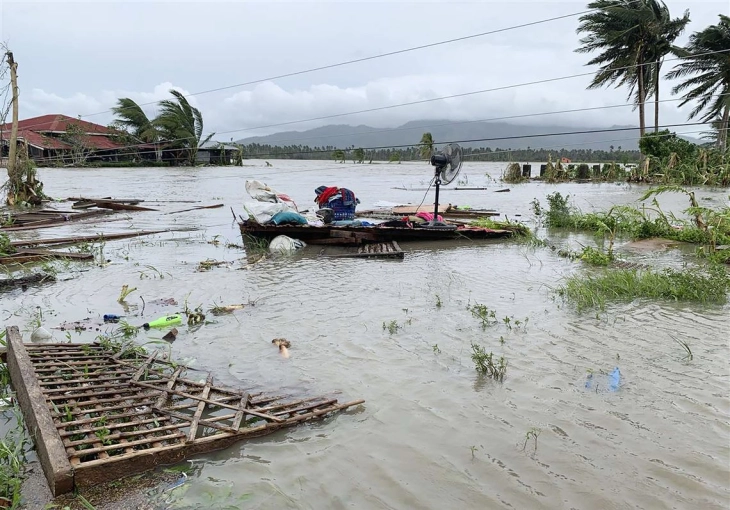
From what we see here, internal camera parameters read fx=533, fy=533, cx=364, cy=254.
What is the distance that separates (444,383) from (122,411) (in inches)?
89.0

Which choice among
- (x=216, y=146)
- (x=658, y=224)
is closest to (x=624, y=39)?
(x=658, y=224)

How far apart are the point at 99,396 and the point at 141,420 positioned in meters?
0.62

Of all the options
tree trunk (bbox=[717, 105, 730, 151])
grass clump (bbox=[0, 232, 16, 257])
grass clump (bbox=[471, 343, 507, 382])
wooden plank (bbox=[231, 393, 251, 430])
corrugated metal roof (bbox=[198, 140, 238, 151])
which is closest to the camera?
wooden plank (bbox=[231, 393, 251, 430])

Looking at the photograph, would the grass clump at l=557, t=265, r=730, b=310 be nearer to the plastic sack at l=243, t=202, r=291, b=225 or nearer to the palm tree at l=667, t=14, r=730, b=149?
the plastic sack at l=243, t=202, r=291, b=225

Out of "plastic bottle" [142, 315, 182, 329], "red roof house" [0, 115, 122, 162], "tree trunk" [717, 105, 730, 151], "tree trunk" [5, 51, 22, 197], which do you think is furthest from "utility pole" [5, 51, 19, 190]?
"tree trunk" [717, 105, 730, 151]

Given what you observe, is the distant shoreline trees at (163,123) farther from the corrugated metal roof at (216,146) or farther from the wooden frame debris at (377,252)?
the wooden frame debris at (377,252)

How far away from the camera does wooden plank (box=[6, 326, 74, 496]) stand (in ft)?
8.73

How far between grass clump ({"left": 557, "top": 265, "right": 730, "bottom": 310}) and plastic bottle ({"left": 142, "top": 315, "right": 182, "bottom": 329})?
431 centimetres

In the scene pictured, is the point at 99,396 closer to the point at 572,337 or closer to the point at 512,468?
the point at 512,468

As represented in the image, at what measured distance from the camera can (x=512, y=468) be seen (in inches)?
117

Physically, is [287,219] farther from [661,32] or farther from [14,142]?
[661,32]

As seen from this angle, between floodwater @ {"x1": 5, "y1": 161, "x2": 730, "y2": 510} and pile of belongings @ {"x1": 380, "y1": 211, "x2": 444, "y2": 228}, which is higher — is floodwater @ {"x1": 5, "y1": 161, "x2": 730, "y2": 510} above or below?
below

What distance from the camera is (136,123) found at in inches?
1698

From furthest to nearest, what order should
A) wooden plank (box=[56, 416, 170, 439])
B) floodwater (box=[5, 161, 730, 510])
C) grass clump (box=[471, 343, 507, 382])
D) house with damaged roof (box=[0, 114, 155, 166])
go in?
house with damaged roof (box=[0, 114, 155, 166]) < grass clump (box=[471, 343, 507, 382]) < wooden plank (box=[56, 416, 170, 439]) < floodwater (box=[5, 161, 730, 510])
